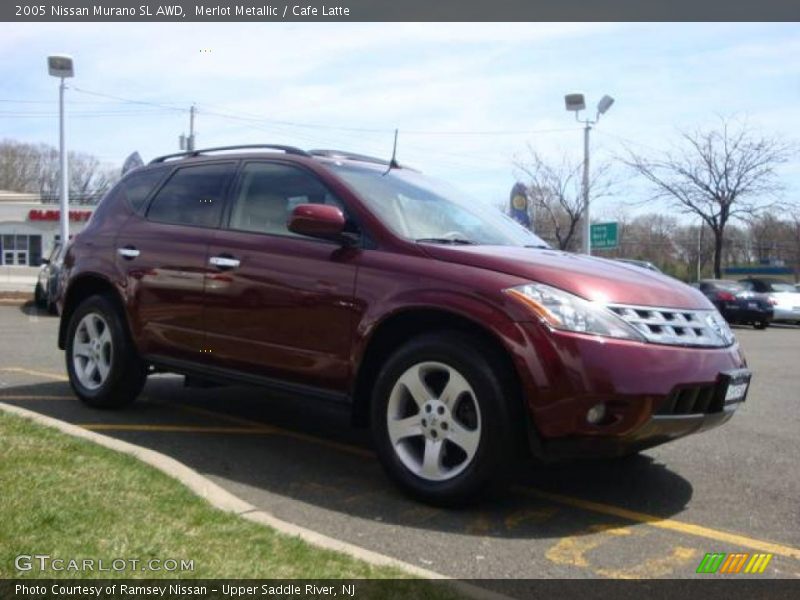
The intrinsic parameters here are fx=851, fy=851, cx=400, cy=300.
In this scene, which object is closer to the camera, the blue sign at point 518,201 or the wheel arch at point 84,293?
the wheel arch at point 84,293

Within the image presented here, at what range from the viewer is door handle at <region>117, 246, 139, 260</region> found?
5902 mm

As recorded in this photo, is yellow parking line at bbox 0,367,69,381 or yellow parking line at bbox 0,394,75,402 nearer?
yellow parking line at bbox 0,394,75,402

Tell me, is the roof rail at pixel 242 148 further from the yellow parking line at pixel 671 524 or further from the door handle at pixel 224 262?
the yellow parking line at pixel 671 524

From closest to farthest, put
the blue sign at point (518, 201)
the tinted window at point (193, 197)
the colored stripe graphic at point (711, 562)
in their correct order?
the colored stripe graphic at point (711, 562) < the tinted window at point (193, 197) < the blue sign at point (518, 201)

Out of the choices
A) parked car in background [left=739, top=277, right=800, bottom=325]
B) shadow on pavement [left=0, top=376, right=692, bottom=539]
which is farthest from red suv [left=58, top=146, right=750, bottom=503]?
parked car in background [left=739, top=277, right=800, bottom=325]

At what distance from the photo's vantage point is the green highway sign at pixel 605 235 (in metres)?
26.7

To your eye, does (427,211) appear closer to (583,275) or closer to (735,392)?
(583,275)

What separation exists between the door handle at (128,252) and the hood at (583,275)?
7.92 feet

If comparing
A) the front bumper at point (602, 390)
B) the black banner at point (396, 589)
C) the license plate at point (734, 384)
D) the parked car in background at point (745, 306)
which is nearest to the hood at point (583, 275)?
the front bumper at point (602, 390)

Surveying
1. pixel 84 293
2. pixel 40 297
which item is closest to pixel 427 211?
pixel 84 293

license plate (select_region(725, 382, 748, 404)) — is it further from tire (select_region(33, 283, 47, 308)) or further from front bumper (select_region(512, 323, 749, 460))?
tire (select_region(33, 283, 47, 308))

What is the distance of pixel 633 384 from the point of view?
384 cm

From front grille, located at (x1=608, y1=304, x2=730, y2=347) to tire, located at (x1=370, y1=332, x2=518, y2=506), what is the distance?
0.66 m

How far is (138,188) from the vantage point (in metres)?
6.34
